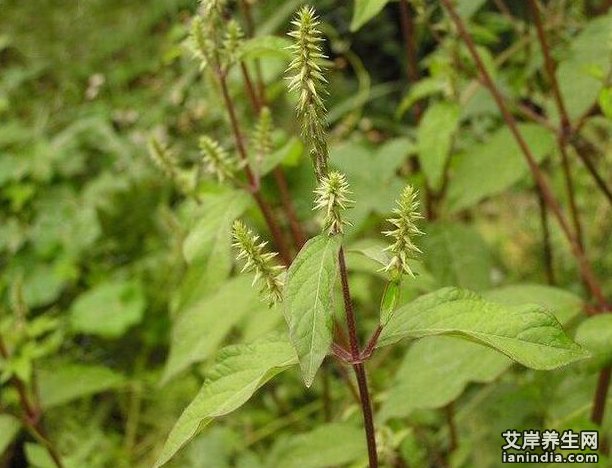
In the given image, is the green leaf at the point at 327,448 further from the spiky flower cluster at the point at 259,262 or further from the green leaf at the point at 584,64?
the green leaf at the point at 584,64

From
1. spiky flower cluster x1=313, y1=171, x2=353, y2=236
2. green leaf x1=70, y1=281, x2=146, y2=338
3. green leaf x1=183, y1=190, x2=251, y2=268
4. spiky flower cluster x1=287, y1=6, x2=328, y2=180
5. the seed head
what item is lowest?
green leaf x1=70, y1=281, x2=146, y2=338

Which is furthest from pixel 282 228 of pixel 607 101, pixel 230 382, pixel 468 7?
pixel 230 382

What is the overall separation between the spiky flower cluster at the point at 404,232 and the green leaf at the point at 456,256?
26.9 inches

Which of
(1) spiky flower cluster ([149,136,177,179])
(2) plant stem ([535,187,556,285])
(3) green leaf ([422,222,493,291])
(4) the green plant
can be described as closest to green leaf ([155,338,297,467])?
(4) the green plant

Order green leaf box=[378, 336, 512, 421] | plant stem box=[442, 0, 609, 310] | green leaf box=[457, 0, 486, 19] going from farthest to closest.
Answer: green leaf box=[457, 0, 486, 19], plant stem box=[442, 0, 609, 310], green leaf box=[378, 336, 512, 421]

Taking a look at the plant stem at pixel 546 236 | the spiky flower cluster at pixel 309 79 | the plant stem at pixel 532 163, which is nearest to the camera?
the spiky flower cluster at pixel 309 79

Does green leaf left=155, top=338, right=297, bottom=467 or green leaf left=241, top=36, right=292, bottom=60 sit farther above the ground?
green leaf left=241, top=36, right=292, bottom=60

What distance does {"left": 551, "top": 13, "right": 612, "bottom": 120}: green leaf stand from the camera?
4.43ft

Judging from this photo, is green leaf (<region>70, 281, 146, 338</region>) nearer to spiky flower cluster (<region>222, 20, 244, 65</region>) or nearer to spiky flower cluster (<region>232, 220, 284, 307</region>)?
spiky flower cluster (<region>222, 20, 244, 65</region>)

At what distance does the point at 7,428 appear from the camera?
4.14 feet

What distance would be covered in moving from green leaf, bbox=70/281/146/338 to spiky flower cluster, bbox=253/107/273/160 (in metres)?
1.21

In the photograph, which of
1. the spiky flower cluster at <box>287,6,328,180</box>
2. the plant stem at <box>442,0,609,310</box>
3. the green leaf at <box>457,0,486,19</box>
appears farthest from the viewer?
the green leaf at <box>457,0,486,19</box>

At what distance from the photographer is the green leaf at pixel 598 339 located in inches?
38.7

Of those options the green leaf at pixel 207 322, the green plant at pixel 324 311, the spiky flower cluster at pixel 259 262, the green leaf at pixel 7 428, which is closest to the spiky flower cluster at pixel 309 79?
the green plant at pixel 324 311
